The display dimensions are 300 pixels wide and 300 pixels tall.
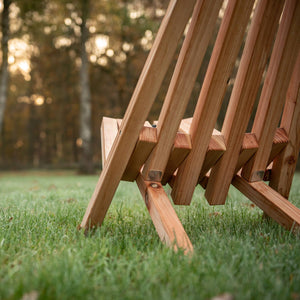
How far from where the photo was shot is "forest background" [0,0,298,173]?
36.9ft

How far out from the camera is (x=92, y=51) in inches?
554

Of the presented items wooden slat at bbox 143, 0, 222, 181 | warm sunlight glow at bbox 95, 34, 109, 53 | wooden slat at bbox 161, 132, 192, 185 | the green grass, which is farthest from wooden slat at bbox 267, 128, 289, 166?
warm sunlight glow at bbox 95, 34, 109, 53

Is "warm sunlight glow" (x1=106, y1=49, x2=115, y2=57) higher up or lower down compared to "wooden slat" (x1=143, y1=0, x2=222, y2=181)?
higher up

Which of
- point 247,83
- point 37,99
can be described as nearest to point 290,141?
point 247,83

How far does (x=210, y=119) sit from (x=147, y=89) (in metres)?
0.33

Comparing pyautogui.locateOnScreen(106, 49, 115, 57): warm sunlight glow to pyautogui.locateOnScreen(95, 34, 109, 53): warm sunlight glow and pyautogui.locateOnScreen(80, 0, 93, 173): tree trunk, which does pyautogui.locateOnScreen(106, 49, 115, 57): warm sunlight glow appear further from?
pyautogui.locateOnScreen(80, 0, 93, 173): tree trunk

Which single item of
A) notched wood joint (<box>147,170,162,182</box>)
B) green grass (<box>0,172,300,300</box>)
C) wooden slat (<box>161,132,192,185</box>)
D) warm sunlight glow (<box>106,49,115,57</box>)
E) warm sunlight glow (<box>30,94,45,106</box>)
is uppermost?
warm sunlight glow (<box>106,49,115,57</box>)

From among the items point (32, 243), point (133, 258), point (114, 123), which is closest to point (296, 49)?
point (114, 123)

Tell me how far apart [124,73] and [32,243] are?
15.6 m

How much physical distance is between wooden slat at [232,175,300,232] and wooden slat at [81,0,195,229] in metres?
0.71

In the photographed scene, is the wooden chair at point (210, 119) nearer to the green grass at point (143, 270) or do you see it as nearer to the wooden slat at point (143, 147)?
the wooden slat at point (143, 147)

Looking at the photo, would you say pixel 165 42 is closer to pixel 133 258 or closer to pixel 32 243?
pixel 133 258

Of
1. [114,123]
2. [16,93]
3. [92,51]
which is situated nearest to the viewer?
[114,123]

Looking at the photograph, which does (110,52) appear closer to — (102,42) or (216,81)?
(102,42)
